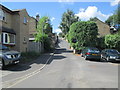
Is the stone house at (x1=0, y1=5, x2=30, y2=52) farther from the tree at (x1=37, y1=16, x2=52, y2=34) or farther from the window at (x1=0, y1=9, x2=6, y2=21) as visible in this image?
the tree at (x1=37, y1=16, x2=52, y2=34)

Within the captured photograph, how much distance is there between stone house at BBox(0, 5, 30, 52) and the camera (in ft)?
58.8

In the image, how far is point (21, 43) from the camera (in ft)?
68.5

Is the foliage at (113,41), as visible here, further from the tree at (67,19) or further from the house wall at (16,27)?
the tree at (67,19)

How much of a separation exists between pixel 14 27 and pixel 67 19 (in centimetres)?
4847

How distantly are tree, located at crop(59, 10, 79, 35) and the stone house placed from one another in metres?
44.8

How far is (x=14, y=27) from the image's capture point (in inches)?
792

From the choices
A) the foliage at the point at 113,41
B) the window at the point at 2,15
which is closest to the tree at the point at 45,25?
the foliage at the point at 113,41

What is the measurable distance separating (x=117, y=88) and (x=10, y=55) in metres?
8.00

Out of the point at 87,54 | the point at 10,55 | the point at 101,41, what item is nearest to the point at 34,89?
the point at 10,55

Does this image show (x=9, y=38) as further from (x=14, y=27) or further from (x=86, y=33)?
(x=86, y=33)

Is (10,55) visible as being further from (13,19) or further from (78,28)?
(78,28)

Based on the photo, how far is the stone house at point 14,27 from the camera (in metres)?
17.9

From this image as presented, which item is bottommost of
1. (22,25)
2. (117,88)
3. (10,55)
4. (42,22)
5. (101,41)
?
(117,88)

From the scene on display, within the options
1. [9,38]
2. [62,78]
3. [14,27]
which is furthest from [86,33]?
[62,78]
